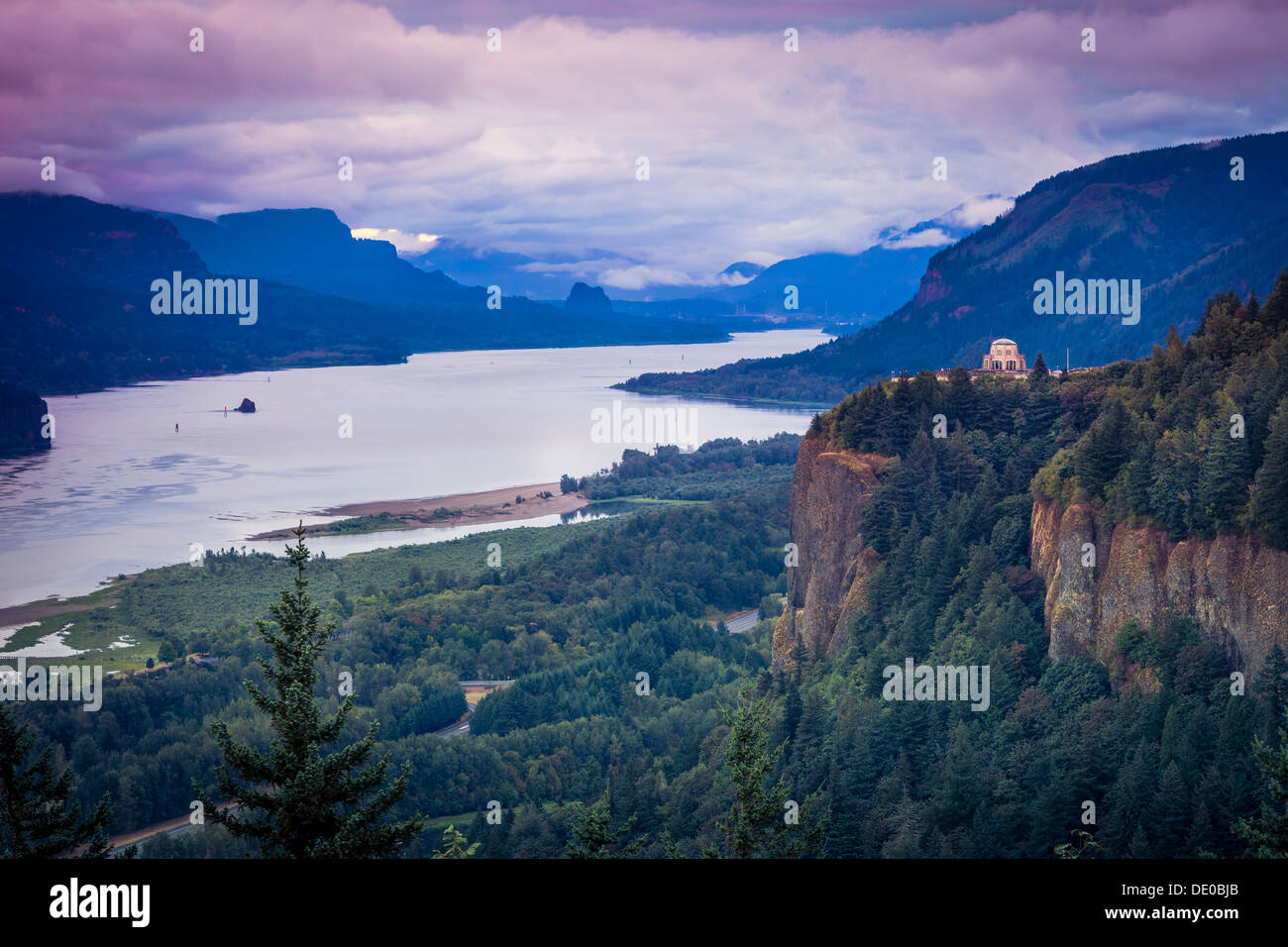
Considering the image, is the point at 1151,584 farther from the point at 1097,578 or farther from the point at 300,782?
the point at 300,782

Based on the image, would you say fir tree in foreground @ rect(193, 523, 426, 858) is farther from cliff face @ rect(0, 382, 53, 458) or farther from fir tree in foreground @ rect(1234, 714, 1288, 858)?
cliff face @ rect(0, 382, 53, 458)

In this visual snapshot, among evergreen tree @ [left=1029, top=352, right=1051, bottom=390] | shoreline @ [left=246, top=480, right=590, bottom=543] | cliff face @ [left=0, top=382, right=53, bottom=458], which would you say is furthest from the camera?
cliff face @ [left=0, top=382, right=53, bottom=458]

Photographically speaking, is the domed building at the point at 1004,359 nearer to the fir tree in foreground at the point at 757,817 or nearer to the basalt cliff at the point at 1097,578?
the basalt cliff at the point at 1097,578

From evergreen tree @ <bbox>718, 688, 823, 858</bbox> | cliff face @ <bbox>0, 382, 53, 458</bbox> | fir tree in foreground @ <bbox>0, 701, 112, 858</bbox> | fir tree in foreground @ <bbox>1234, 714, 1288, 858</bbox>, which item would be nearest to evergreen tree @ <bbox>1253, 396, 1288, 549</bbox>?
fir tree in foreground @ <bbox>1234, 714, 1288, 858</bbox>

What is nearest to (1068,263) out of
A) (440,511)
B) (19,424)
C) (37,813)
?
(440,511)

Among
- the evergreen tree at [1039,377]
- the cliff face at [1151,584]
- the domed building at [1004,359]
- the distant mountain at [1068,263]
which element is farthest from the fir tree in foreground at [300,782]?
the distant mountain at [1068,263]
